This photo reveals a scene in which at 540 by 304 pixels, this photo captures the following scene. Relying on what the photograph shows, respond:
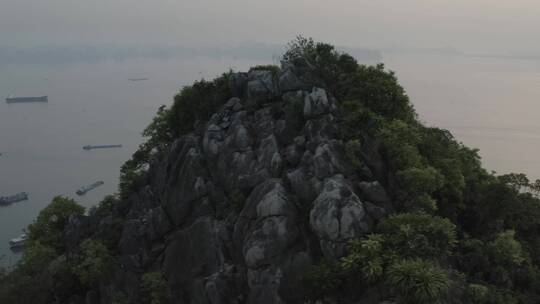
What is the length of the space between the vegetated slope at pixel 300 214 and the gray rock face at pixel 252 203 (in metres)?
0.06

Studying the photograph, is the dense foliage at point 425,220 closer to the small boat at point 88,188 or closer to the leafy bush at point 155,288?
the leafy bush at point 155,288

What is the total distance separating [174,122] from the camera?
101 ft

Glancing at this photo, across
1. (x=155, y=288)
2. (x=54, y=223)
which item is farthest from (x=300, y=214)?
(x=54, y=223)

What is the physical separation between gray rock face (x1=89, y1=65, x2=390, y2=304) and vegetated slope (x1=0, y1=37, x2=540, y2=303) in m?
0.06

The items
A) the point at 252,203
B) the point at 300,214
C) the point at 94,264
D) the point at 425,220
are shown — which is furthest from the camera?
the point at 94,264

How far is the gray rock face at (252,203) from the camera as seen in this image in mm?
19125

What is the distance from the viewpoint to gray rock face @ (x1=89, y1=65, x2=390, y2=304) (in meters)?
19.1

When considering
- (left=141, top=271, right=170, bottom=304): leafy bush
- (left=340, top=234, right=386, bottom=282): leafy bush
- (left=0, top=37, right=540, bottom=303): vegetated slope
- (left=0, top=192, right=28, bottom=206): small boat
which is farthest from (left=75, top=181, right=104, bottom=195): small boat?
(left=340, top=234, right=386, bottom=282): leafy bush

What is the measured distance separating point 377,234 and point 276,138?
765 cm

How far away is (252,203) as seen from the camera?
21.0 metres

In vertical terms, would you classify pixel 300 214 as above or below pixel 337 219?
below

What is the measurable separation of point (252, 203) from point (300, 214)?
2226 millimetres

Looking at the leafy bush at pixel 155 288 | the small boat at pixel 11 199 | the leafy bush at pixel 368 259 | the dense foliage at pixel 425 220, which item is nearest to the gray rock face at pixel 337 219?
the dense foliage at pixel 425 220

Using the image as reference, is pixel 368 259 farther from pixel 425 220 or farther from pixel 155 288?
pixel 155 288
